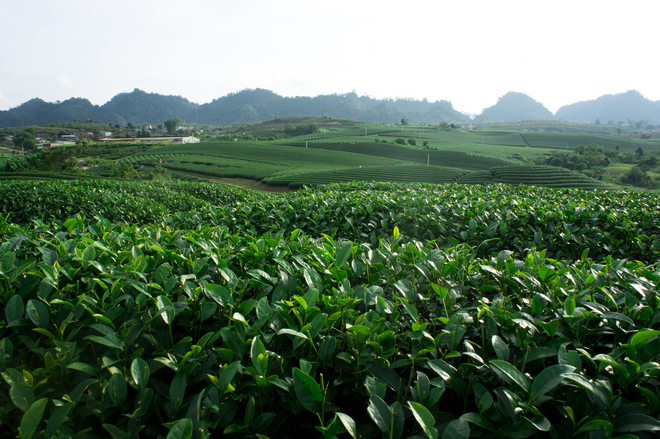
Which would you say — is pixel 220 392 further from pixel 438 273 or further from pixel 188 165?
pixel 188 165

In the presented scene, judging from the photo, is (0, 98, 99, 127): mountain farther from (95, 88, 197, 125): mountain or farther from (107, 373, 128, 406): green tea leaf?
(107, 373, 128, 406): green tea leaf

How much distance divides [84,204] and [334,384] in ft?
29.5

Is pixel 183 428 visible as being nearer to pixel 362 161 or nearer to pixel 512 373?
pixel 512 373

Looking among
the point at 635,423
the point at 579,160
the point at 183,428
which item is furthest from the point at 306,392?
the point at 579,160

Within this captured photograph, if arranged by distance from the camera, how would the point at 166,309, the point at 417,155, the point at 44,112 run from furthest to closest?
the point at 44,112 < the point at 417,155 < the point at 166,309

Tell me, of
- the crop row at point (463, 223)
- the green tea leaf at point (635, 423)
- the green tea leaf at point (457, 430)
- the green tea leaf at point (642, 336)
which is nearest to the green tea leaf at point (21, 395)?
the green tea leaf at point (457, 430)

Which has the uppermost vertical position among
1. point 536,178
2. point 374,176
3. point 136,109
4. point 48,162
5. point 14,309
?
point 136,109


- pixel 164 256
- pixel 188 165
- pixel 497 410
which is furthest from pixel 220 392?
pixel 188 165

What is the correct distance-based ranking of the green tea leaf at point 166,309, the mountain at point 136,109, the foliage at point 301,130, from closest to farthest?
1. the green tea leaf at point 166,309
2. the foliage at point 301,130
3. the mountain at point 136,109

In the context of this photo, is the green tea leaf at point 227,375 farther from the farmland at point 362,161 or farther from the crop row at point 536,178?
the crop row at point 536,178

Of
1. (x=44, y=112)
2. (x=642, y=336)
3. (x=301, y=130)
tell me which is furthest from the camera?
(x=44, y=112)

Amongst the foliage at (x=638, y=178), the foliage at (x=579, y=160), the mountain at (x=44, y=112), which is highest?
the mountain at (x=44, y=112)

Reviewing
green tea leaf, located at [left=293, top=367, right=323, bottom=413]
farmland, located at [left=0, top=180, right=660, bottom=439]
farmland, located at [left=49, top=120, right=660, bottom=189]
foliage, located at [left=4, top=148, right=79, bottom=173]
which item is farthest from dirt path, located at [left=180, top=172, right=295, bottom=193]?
green tea leaf, located at [left=293, top=367, right=323, bottom=413]

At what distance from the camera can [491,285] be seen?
175 centimetres
